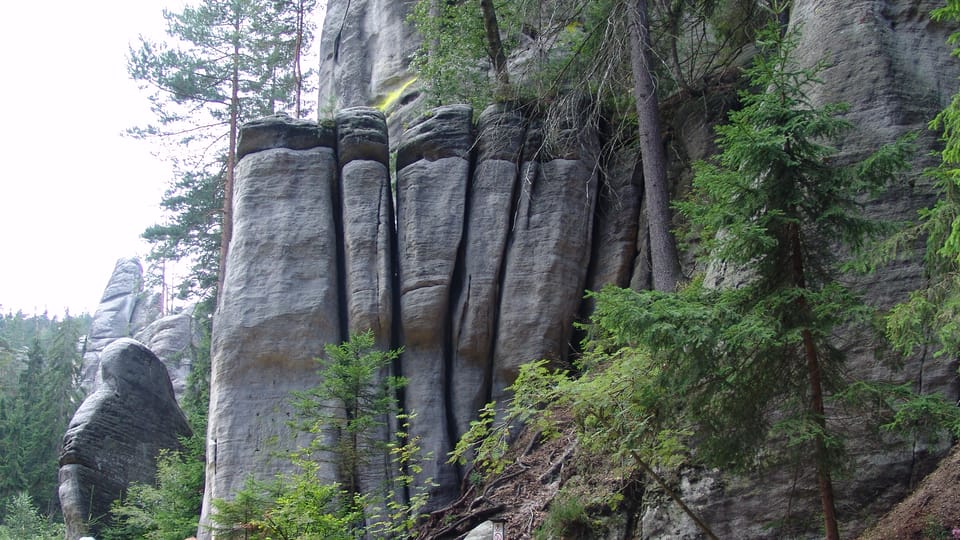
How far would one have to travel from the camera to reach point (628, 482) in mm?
9195

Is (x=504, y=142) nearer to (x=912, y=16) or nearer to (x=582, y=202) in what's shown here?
(x=582, y=202)

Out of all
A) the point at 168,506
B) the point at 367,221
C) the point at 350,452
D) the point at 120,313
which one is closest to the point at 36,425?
the point at 168,506

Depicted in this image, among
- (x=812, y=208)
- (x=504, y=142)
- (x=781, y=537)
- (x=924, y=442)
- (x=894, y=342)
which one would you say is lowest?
(x=781, y=537)

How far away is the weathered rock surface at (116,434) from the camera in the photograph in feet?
61.9

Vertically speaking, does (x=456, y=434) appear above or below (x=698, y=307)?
below

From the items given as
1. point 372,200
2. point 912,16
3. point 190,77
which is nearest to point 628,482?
point 912,16

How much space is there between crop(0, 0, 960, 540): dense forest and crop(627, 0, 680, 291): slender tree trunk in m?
0.03

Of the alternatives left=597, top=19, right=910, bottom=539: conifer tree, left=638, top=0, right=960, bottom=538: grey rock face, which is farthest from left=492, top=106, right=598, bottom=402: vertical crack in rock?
left=597, top=19, right=910, bottom=539: conifer tree

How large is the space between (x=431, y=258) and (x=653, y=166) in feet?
14.7

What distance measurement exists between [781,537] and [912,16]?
6377 millimetres

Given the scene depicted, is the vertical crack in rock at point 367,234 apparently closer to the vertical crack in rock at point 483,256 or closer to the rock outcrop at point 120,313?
the vertical crack in rock at point 483,256

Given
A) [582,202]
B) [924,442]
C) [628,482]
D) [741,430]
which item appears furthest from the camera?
[582,202]

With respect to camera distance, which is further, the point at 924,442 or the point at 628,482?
the point at 628,482

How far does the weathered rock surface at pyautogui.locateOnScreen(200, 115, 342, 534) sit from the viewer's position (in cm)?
1320
